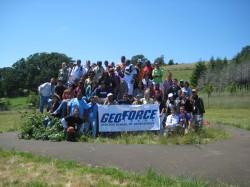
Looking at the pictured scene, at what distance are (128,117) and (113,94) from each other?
192 cm

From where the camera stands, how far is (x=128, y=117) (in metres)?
14.0

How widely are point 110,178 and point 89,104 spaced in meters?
6.54

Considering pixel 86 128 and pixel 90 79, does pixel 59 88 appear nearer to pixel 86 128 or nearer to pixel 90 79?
pixel 90 79

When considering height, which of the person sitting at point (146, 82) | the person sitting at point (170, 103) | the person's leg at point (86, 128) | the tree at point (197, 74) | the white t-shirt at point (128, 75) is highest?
the tree at point (197, 74)

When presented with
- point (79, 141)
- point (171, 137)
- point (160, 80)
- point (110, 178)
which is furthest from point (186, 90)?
point (110, 178)

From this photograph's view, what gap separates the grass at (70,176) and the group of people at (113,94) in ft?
12.2

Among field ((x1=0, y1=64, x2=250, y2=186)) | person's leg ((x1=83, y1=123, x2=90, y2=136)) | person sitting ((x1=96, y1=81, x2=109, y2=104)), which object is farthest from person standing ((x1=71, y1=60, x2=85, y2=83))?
field ((x1=0, y1=64, x2=250, y2=186))

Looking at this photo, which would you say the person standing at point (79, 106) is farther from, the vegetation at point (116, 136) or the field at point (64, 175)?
the field at point (64, 175)

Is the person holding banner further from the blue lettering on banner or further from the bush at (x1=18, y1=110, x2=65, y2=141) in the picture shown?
the bush at (x1=18, y1=110, x2=65, y2=141)

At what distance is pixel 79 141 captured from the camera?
1229 cm

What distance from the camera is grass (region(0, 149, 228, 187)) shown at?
7.29 m

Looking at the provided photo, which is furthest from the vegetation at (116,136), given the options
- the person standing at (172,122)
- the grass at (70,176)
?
the grass at (70,176)

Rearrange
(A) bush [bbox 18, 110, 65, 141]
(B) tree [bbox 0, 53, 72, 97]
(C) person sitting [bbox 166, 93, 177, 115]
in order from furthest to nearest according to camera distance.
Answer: (B) tree [bbox 0, 53, 72, 97], (C) person sitting [bbox 166, 93, 177, 115], (A) bush [bbox 18, 110, 65, 141]

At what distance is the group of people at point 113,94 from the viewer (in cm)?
1341
